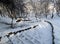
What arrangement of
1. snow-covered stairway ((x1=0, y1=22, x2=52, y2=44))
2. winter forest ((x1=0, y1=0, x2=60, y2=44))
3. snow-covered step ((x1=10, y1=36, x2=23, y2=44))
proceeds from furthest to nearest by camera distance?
winter forest ((x1=0, y1=0, x2=60, y2=44)), snow-covered stairway ((x1=0, y1=22, x2=52, y2=44)), snow-covered step ((x1=10, y1=36, x2=23, y2=44))

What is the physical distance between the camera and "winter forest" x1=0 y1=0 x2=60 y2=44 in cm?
729

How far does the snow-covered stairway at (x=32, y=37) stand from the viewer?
23.1 feet

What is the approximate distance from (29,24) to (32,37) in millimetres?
2115

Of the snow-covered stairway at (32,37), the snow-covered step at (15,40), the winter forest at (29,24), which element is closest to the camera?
the snow-covered step at (15,40)

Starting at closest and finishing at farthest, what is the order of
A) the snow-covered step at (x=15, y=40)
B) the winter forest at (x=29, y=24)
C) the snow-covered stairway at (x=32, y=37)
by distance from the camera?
the snow-covered step at (x=15, y=40) < the snow-covered stairway at (x=32, y=37) < the winter forest at (x=29, y=24)

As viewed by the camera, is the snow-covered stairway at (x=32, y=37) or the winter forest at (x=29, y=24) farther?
the winter forest at (x=29, y=24)

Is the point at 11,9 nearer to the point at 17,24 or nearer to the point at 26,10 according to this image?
the point at 17,24

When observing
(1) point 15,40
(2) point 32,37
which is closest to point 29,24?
(2) point 32,37

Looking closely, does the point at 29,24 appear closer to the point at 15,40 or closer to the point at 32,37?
the point at 32,37

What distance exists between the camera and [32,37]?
7730mm

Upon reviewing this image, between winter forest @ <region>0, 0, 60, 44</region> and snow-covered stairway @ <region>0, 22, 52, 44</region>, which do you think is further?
winter forest @ <region>0, 0, 60, 44</region>

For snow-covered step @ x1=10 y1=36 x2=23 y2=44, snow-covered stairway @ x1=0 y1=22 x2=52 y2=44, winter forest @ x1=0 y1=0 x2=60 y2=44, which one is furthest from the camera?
winter forest @ x1=0 y1=0 x2=60 y2=44

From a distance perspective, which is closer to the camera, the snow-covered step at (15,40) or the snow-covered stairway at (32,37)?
the snow-covered step at (15,40)

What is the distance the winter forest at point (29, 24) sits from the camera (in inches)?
287
